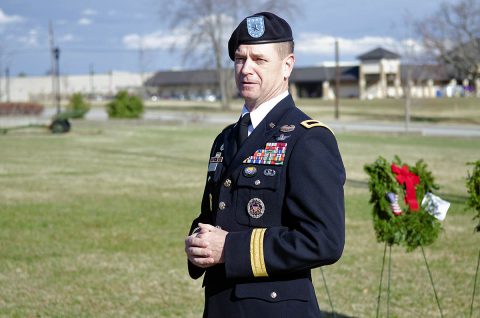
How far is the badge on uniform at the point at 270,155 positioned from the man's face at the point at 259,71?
0.18 metres

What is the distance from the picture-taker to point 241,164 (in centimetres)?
239

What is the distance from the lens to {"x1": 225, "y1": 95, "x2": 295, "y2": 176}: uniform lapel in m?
2.39

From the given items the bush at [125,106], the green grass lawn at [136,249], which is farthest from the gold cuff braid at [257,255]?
the bush at [125,106]

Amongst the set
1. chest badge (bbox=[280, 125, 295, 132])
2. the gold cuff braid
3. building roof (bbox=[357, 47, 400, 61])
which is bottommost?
the gold cuff braid

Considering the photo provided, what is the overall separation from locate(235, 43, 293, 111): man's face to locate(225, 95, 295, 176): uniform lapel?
59mm

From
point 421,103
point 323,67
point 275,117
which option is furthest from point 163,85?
point 275,117

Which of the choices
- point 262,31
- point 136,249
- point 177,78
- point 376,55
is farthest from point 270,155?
point 177,78

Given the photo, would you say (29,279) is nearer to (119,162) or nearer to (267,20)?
(267,20)

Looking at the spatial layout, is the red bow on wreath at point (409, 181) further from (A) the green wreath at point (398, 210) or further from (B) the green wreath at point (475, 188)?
(B) the green wreath at point (475, 188)

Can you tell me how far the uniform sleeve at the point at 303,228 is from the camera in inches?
85.7

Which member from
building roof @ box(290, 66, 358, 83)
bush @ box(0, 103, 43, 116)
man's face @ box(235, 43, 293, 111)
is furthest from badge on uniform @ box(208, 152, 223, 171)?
building roof @ box(290, 66, 358, 83)

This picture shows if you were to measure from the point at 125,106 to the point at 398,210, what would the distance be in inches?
1435

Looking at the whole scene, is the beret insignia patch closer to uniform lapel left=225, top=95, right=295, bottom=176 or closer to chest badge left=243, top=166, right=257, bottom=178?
uniform lapel left=225, top=95, right=295, bottom=176

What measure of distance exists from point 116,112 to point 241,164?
38718mm
